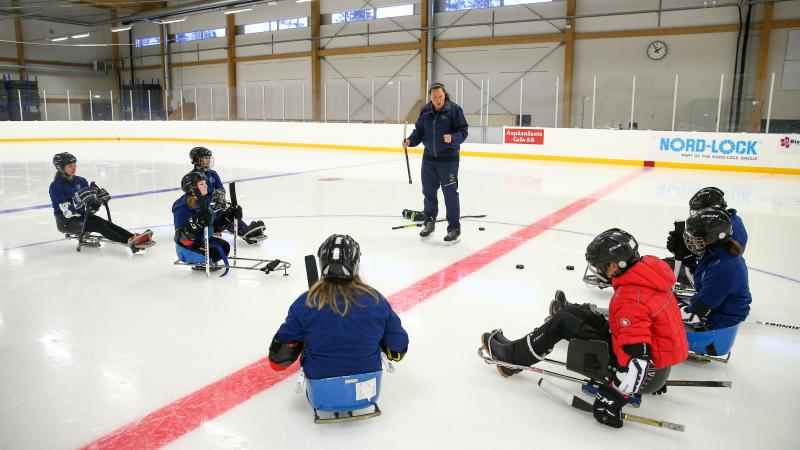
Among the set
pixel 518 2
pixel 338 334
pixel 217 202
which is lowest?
pixel 338 334

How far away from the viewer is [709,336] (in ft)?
9.65

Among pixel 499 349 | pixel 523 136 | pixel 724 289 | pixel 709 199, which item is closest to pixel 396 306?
pixel 499 349

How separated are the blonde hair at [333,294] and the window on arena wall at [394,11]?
2091 centimetres

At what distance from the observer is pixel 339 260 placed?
223cm

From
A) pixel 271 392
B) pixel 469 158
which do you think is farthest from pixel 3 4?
pixel 271 392

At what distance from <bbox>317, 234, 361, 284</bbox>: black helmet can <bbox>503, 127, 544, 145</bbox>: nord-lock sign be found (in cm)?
1363

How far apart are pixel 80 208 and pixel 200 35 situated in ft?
81.5

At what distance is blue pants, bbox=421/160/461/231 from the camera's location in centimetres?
596

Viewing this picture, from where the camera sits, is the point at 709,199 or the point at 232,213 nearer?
the point at 709,199

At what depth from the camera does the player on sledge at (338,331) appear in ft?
7.47

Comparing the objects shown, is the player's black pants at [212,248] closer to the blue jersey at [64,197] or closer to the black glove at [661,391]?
the blue jersey at [64,197]

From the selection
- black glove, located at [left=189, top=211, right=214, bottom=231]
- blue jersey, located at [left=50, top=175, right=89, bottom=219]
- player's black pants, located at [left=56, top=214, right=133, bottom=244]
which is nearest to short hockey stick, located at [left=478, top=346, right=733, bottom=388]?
black glove, located at [left=189, top=211, right=214, bottom=231]

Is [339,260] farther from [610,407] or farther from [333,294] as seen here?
[610,407]

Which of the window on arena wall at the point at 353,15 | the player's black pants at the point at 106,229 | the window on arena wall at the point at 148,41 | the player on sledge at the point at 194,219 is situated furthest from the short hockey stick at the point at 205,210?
the window on arena wall at the point at 148,41
